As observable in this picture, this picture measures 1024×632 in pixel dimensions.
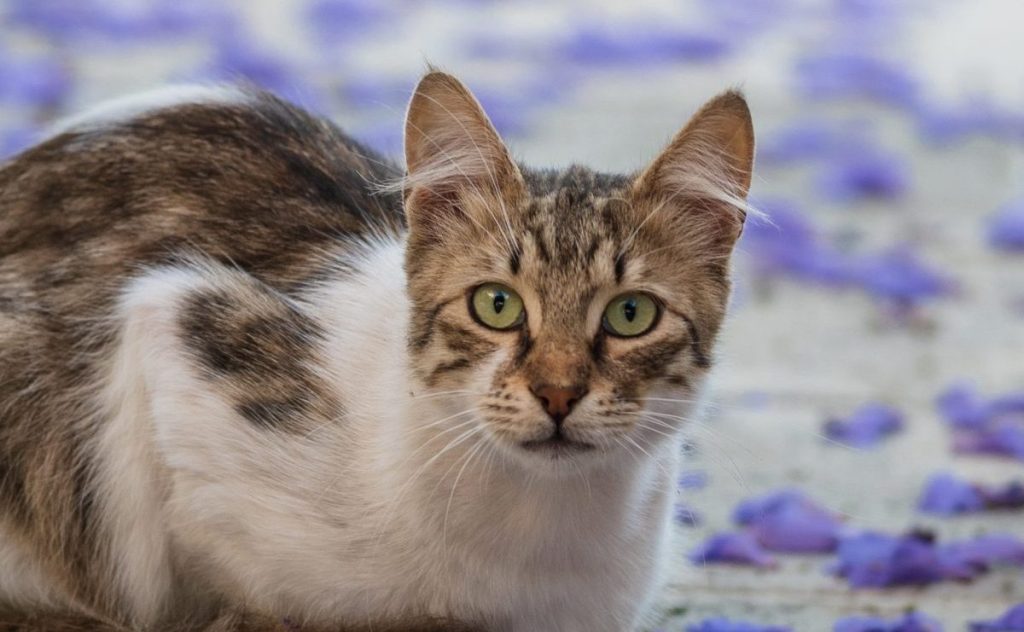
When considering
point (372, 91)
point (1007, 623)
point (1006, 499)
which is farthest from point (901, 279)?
point (372, 91)

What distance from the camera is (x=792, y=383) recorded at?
4465mm

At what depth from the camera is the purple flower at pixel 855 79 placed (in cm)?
709

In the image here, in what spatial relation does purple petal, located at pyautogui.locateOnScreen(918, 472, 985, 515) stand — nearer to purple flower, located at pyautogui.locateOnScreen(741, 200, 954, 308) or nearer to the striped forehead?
purple flower, located at pyautogui.locateOnScreen(741, 200, 954, 308)

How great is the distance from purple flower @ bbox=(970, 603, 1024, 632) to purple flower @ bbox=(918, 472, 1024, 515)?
51cm

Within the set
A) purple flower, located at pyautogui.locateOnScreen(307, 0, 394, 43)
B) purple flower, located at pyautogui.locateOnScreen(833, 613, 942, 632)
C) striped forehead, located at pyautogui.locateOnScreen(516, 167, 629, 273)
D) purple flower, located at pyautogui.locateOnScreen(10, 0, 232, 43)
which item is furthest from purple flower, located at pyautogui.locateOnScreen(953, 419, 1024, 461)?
purple flower, located at pyautogui.locateOnScreen(10, 0, 232, 43)

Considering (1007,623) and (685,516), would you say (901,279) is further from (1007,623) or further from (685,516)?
(1007,623)

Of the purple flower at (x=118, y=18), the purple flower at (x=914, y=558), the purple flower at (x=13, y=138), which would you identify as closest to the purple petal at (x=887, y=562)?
the purple flower at (x=914, y=558)

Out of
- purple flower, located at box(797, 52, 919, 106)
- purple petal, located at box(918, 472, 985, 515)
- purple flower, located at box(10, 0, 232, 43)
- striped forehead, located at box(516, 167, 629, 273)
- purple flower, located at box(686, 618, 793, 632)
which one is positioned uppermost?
purple flower, located at box(797, 52, 919, 106)

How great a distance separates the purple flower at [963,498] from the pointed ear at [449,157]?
1630mm

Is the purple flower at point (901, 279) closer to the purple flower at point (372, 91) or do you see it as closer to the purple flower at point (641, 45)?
the purple flower at point (372, 91)

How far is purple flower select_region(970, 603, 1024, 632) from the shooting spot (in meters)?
3.16

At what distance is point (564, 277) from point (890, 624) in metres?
1.19

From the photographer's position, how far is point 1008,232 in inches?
215

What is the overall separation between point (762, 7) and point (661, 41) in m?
1.28
